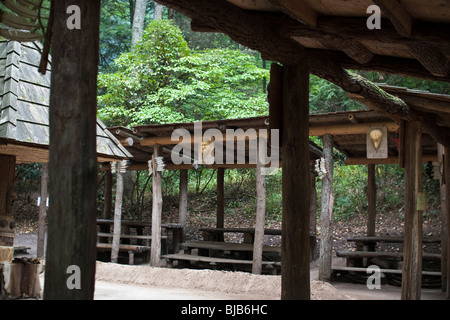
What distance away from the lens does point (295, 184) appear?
447cm

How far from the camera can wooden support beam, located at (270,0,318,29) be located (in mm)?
3486

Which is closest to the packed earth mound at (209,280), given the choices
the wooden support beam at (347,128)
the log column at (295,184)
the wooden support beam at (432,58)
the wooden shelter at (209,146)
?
the wooden shelter at (209,146)

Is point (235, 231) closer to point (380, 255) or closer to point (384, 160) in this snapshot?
point (380, 255)

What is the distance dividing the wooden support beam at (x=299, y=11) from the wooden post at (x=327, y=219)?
6.04 meters

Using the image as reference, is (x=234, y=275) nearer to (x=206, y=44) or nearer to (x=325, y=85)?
(x=325, y=85)

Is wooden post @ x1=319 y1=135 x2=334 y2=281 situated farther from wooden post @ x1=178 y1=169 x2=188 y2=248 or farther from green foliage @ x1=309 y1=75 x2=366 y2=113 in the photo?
green foliage @ x1=309 y1=75 x2=366 y2=113

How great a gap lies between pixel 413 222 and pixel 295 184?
9.28 ft

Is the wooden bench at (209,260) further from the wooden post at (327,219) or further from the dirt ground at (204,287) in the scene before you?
the wooden post at (327,219)

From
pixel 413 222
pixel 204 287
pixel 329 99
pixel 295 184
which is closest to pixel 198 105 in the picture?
pixel 329 99

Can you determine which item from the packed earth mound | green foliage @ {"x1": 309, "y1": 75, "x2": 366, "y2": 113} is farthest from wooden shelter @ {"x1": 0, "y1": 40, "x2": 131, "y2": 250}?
green foliage @ {"x1": 309, "y1": 75, "x2": 366, "y2": 113}

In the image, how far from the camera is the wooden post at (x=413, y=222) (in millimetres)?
6379

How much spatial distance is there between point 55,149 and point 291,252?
243cm

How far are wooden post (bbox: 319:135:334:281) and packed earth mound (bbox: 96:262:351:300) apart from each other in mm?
1263
